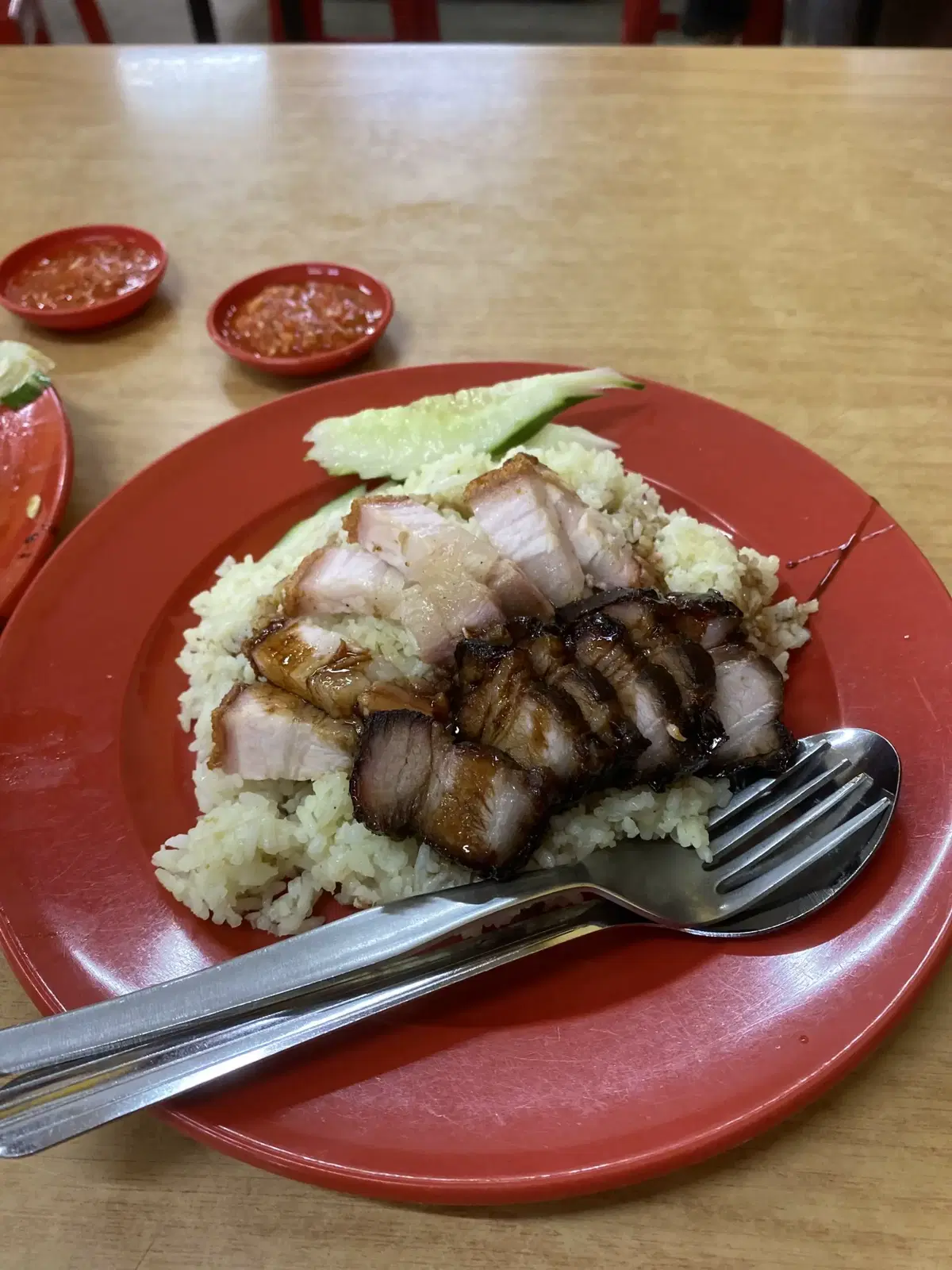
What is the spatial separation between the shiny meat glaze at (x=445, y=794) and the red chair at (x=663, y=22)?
202 inches

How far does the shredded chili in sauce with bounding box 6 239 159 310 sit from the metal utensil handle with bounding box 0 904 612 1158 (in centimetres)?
287

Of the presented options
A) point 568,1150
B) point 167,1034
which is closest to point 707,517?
point 568,1150

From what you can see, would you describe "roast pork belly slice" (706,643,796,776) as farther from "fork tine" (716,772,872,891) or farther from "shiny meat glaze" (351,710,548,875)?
"shiny meat glaze" (351,710,548,875)

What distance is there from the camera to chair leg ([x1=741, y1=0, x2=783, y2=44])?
18.7 ft


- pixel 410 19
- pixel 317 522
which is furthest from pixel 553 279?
pixel 410 19

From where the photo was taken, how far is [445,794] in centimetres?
183

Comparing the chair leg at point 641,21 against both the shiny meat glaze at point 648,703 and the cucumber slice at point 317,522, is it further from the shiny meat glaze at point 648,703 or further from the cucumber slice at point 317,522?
the shiny meat glaze at point 648,703

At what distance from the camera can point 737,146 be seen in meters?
4.33

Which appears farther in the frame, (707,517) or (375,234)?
(375,234)

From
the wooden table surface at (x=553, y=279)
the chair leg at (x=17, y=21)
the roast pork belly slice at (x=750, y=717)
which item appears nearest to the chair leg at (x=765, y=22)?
the wooden table surface at (x=553, y=279)

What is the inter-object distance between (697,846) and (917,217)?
3.30 m

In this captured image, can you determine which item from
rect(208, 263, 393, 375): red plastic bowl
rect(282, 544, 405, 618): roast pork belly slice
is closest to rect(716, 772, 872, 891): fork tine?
rect(282, 544, 405, 618): roast pork belly slice

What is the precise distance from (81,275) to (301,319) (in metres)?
0.96

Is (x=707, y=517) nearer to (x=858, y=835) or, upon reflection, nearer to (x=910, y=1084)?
(x=858, y=835)
